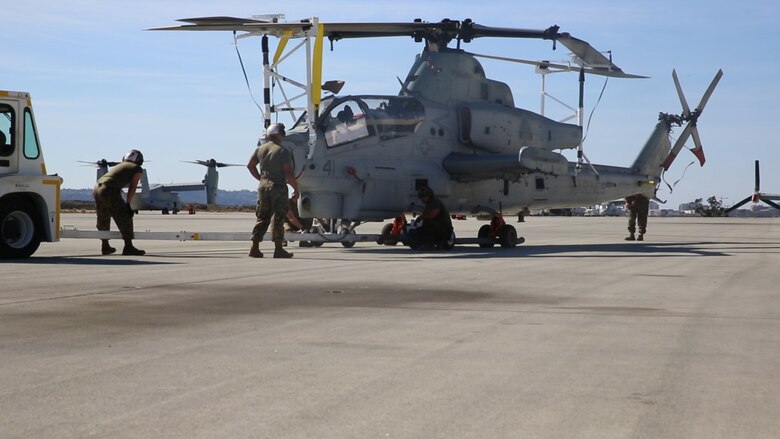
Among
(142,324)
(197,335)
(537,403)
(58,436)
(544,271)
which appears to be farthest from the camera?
(544,271)

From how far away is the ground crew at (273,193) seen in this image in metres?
17.0

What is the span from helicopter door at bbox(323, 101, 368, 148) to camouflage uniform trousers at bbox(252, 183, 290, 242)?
8.07 feet

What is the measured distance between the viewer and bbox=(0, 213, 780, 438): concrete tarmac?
4.55m

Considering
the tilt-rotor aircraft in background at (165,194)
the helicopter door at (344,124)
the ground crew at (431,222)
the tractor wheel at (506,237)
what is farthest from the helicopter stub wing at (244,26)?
the tilt-rotor aircraft in background at (165,194)

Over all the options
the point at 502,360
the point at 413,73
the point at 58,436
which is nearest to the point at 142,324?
the point at 502,360

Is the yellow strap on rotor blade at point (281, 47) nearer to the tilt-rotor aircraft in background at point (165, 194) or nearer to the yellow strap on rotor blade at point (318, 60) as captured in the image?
the yellow strap on rotor blade at point (318, 60)

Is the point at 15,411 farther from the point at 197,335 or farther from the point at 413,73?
the point at 413,73

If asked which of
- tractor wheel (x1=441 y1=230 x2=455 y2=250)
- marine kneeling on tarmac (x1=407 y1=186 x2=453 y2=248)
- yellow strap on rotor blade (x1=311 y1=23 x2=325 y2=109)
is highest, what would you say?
yellow strap on rotor blade (x1=311 y1=23 x2=325 y2=109)

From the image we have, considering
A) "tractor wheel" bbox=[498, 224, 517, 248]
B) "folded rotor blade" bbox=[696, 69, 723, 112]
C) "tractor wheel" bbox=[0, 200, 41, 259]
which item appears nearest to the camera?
"tractor wheel" bbox=[0, 200, 41, 259]

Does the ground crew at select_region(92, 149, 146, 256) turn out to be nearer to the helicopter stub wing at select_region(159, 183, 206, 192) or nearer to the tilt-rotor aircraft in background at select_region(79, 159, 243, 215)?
the tilt-rotor aircraft in background at select_region(79, 159, 243, 215)

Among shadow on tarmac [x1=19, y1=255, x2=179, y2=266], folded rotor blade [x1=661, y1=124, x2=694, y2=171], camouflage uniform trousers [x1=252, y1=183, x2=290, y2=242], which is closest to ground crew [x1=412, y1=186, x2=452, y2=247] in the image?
camouflage uniform trousers [x1=252, y1=183, x2=290, y2=242]

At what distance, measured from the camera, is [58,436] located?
4.20 m

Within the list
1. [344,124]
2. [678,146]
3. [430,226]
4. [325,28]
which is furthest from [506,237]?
[678,146]

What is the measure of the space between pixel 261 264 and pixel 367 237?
4678 mm
